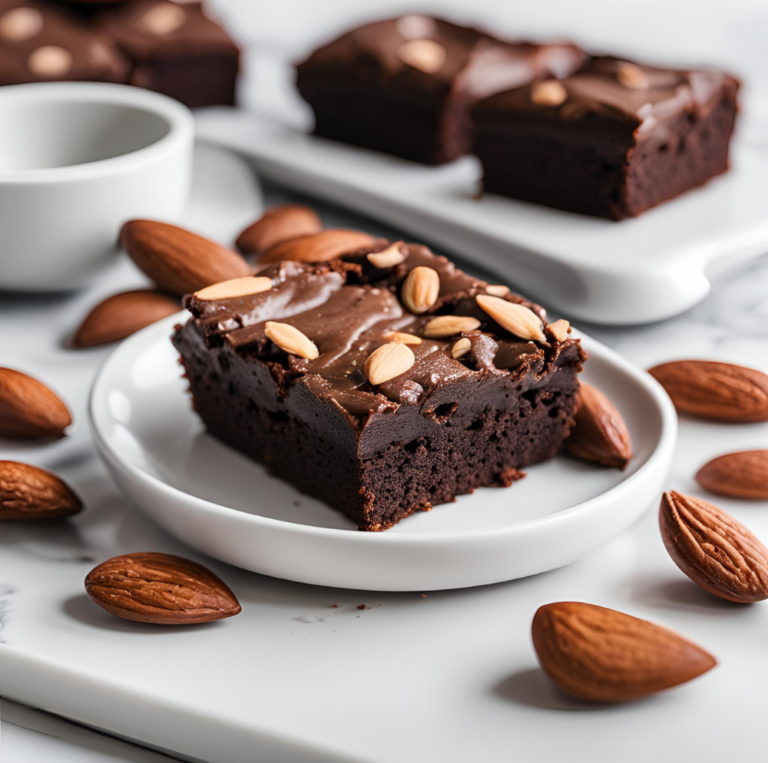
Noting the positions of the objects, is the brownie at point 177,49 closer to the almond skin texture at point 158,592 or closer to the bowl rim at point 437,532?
the bowl rim at point 437,532

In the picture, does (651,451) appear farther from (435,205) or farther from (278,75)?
(278,75)

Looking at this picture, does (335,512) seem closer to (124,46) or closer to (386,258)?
(386,258)

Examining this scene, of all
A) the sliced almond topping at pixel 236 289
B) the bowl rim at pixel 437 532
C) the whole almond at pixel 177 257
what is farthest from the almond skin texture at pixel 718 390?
the whole almond at pixel 177 257

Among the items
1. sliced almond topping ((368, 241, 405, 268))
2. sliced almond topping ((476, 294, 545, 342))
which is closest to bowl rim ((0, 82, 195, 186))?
sliced almond topping ((368, 241, 405, 268))

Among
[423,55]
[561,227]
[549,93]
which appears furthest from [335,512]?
[423,55]

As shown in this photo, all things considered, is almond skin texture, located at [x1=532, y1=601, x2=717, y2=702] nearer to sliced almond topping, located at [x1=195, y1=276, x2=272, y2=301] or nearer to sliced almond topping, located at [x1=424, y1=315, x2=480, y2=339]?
sliced almond topping, located at [x1=424, y1=315, x2=480, y2=339]

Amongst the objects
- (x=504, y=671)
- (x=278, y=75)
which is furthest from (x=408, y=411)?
(x=278, y=75)
